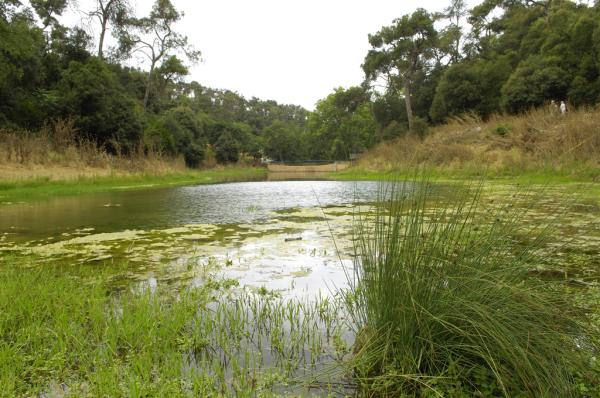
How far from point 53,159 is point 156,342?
15.5 m

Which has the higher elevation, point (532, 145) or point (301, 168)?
point (532, 145)

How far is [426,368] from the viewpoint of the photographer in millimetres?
1850

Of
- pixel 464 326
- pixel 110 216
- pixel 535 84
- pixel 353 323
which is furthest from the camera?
pixel 535 84

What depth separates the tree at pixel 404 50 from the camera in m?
30.3

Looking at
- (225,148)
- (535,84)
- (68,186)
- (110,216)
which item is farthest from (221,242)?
(225,148)

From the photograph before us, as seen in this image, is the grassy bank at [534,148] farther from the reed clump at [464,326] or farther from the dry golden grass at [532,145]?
the reed clump at [464,326]

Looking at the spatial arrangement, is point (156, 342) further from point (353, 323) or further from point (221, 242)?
point (221, 242)

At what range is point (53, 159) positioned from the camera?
14.7 meters

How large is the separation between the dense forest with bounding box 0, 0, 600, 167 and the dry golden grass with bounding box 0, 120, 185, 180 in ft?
3.85

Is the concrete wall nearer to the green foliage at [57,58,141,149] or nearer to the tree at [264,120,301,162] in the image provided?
the tree at [264,120,301,162]

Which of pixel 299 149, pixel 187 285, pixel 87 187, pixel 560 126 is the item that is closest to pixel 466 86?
pixel 560 126

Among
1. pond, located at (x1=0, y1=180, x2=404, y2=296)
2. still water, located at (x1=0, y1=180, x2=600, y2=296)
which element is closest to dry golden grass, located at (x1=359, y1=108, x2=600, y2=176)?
still water, located at (x1=0, y1=180, x2=600, y2=296)

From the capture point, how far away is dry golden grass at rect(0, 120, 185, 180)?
13305 millimetres

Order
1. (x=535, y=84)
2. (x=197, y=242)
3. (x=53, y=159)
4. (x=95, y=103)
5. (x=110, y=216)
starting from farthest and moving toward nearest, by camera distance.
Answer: (x=535, y=84) < (x=95, y=103) < (x=53, y=159) < (x=110, y=216) < (x=197, y=242)
